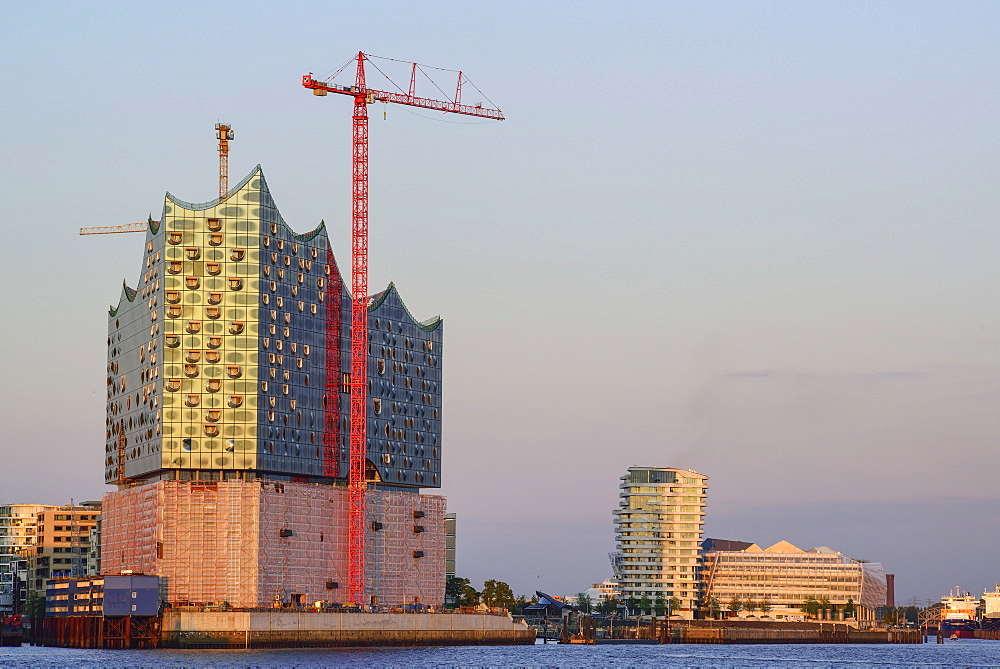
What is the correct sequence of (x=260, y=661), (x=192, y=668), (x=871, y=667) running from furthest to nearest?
(x=871, y=667) < (x=260, y=661) < (x=192, y=668)

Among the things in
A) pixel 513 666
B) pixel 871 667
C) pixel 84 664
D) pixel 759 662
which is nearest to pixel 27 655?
pixel 84 664

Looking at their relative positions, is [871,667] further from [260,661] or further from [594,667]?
[260,661]

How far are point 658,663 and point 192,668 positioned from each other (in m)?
63.6

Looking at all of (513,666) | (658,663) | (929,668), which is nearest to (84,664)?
(513,666)

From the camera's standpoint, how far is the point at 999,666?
200 meters

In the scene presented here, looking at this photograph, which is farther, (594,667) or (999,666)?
(999,666)

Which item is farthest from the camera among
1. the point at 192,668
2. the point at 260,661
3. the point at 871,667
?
the point at 871,667

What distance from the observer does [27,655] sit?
19225 centimetres

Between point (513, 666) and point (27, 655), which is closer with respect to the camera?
point (513, 666)

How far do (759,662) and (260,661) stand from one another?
65981 mm

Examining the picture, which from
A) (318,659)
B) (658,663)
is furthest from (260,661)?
(658,663)

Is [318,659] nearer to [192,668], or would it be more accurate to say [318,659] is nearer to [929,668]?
[192,668]

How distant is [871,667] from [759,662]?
50.0 feet

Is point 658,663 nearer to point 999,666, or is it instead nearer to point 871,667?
point 871,667
